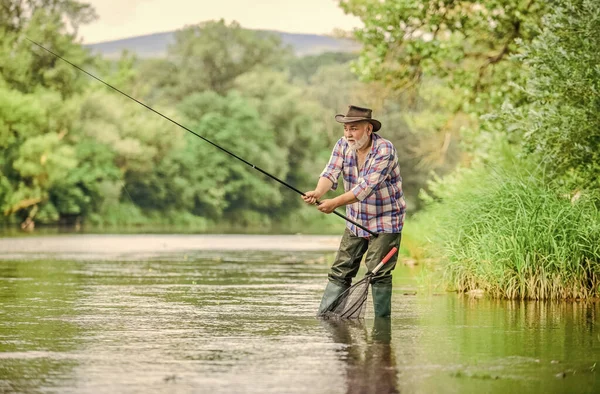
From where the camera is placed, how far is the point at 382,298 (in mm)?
11117

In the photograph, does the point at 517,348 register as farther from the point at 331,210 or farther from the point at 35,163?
the point at 35,163

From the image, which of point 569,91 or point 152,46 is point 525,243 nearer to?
point 569,91

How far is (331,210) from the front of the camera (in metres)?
10.6

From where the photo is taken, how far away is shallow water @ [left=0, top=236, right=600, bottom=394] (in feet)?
23.7

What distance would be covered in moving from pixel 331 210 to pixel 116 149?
60883 mm

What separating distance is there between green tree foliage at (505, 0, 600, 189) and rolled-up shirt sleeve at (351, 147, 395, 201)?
15.9 ft

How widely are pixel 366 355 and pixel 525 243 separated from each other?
5.54m

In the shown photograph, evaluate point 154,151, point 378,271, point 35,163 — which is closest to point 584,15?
point 378,271

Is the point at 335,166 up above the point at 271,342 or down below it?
above

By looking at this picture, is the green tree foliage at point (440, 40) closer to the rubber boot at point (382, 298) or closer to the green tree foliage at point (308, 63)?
the rubber boot at point (382, 298)

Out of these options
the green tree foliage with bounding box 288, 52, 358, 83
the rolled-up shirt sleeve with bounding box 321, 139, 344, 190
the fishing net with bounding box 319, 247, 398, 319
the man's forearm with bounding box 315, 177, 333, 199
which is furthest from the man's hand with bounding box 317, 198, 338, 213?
the green tree foliage with bounding box 288, 52, 358, 83

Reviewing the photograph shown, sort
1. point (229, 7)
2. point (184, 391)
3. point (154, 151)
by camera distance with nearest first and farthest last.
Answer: point (184, 391)
point (154, 151)
point (229, 7)

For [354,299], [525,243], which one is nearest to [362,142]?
[354,299]

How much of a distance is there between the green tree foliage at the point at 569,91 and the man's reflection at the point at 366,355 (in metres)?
5.02
